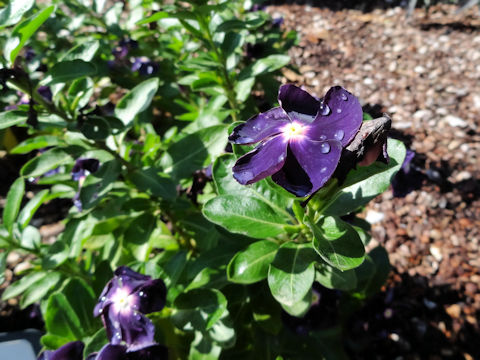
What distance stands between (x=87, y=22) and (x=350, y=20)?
2.55m

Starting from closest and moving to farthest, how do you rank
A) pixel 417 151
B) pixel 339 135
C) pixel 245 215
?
pixel 339 135 → pixel 245 215 → pixel 417 151

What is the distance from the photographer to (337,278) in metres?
1.24

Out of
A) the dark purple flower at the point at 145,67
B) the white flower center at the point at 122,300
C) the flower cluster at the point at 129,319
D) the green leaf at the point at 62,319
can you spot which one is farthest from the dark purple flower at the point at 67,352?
the dark purple flower at the point at 145,67

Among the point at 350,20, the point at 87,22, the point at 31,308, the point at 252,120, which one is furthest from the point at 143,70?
the point at 350,20

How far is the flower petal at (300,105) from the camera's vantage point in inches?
32.2

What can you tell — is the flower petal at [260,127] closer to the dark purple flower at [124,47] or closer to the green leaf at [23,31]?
the green leaf at [23,31]

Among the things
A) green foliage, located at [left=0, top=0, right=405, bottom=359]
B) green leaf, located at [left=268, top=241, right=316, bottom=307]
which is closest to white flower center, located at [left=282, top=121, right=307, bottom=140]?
green foliage, located at [left=0, top=0, right=405, bottom=359]

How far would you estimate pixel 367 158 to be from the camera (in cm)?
79

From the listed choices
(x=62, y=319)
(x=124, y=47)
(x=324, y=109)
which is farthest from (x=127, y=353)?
(x=124, y=47)

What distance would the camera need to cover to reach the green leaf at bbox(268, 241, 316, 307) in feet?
3.18

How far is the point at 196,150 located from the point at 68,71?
0.49m

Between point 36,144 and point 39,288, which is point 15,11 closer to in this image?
point 36,144

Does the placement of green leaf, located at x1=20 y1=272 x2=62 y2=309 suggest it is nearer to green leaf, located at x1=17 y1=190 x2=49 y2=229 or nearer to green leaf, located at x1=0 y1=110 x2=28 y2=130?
green leaf, located at x1=17 y1=190 x2=49 y2=229

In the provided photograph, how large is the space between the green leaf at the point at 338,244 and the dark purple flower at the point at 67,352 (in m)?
0.83
